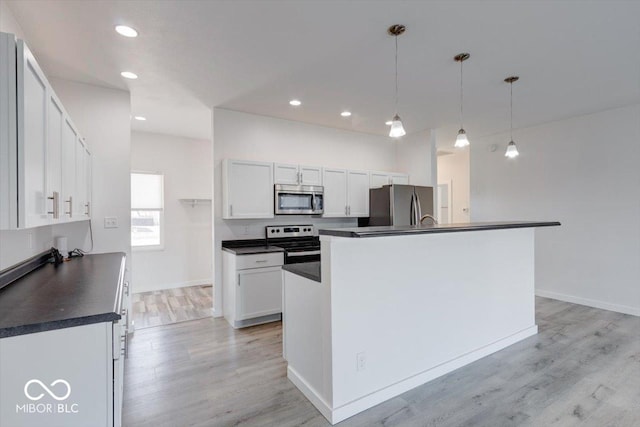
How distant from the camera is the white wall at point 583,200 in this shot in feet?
13.4

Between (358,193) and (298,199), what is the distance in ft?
3.62

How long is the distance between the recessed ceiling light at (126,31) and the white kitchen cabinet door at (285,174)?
2149 mm

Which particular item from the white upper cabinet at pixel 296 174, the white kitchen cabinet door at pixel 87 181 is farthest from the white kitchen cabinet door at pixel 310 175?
the white kitchen cabinet door at pixel 87 181

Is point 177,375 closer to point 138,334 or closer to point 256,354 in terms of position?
point 256,354

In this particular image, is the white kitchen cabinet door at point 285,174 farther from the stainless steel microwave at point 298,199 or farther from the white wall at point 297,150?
the white wall at point 297,150

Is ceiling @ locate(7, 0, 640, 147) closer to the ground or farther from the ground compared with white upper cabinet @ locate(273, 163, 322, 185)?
farther from the ground

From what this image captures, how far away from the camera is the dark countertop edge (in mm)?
1178

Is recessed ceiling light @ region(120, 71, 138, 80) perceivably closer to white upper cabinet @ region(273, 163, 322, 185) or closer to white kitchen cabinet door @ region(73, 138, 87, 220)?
white kitchen cabinet door @ region(73, 138, 87, 220)

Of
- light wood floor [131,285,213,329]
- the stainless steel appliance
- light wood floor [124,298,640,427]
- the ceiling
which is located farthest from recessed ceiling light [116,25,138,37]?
light wood floor [131,285,213,329]

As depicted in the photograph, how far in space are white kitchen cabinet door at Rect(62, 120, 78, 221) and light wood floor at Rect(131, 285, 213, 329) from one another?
7.00 feet

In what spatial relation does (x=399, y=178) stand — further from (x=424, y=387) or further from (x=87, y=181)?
(x=87, y=181)

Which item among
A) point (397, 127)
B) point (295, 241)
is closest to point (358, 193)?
point (295, 241)

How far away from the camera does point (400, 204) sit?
15.2ft

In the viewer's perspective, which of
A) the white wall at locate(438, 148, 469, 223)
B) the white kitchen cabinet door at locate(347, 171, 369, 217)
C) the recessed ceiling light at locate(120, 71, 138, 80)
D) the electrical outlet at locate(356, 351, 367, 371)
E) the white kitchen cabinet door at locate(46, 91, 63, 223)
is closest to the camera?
the white kitchen cabinet door at locate(46, 91, 63, 223)
